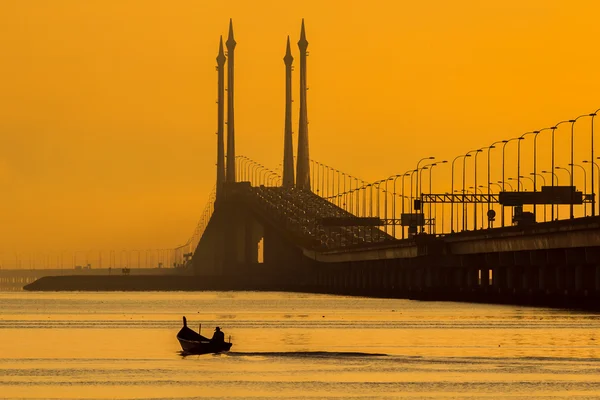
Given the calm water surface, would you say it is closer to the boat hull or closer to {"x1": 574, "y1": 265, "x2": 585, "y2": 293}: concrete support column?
the boat hull

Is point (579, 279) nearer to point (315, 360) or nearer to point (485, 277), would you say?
point (485, 277)

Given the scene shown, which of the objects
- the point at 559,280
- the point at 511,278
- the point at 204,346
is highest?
the point at 511,278

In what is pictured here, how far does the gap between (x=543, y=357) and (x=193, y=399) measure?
25226 millimetres

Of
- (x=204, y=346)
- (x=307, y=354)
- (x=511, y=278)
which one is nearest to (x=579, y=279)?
(x=511, y=278)

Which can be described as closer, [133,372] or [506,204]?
[133,372]

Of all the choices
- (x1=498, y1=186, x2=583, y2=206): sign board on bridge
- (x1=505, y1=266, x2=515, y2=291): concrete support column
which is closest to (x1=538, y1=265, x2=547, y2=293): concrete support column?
(x1=505, y1=266, x2=515, y2=291): concrete support column

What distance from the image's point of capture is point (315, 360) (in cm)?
8638

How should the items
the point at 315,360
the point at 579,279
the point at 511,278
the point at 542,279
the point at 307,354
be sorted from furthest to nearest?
the point at 511,278 < the point at 542,279 < the point at 579,279 < the point at 307,354 < the point at 315,360

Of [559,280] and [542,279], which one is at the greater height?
[542,279]

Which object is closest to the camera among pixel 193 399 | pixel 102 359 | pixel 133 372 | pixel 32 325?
pixel 193 399

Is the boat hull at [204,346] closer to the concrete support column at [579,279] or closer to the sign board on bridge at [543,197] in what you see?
the concrete support column at [579,279]

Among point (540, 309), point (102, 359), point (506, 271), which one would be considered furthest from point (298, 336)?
point (506, 271)

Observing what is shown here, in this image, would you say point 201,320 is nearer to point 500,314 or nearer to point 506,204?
point 500,314

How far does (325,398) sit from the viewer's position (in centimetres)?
6794
